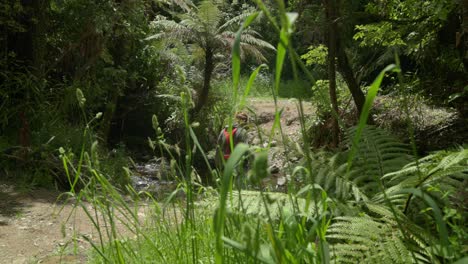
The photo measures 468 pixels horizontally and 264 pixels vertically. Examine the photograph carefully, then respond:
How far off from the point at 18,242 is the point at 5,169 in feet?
7.09

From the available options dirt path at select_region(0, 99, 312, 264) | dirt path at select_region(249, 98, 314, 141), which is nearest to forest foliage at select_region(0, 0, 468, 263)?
dirt path at select_region(0, 99, 312, 264)

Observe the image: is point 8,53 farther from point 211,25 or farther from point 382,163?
point 382,163

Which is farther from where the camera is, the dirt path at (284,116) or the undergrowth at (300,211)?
the dirt path at (284,116)

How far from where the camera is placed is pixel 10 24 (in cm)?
647

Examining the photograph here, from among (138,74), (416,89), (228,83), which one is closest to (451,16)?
(416,89)

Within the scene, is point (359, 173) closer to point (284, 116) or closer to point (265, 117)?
point (284, 116)

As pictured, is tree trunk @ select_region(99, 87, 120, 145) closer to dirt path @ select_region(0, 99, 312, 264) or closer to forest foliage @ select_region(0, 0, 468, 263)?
forest foliage @ select_region(0, 0, 468, 263)

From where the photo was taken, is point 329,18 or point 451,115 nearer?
point 329,18

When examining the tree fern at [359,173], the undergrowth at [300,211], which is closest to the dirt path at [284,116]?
the tree fern at [359,173]

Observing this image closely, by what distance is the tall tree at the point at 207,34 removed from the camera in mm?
10688

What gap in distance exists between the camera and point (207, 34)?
35.9ft

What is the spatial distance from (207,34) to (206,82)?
0.97 metres

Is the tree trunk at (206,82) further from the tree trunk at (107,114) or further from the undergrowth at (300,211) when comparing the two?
the undergrowth at (300,211)

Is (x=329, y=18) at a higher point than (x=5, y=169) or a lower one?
higher
